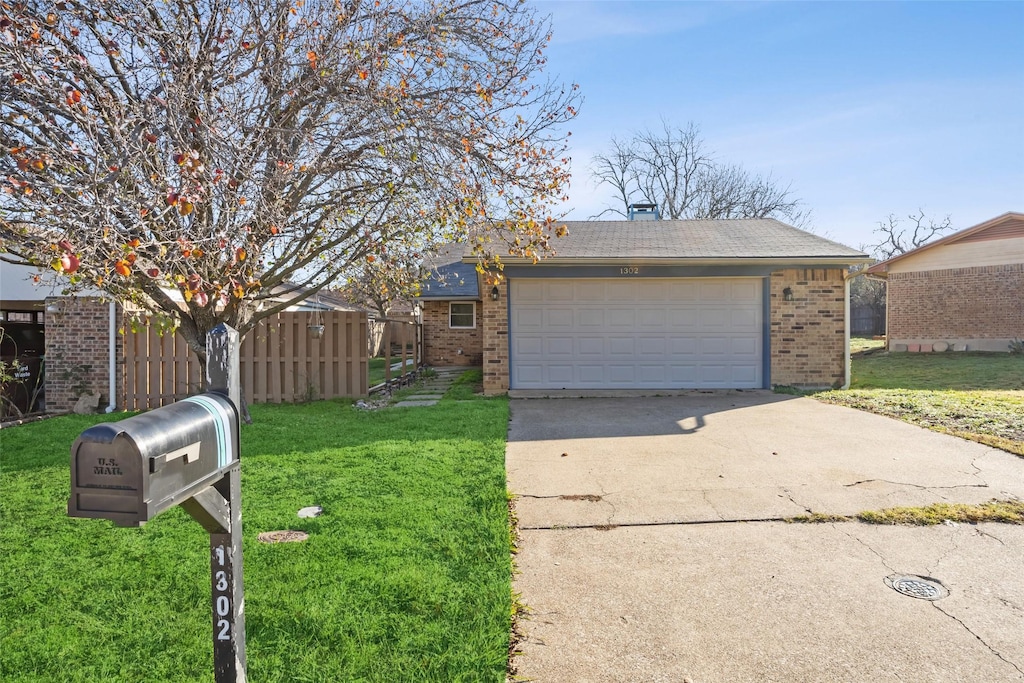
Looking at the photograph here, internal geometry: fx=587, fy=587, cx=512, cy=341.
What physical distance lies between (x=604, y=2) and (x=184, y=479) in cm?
729

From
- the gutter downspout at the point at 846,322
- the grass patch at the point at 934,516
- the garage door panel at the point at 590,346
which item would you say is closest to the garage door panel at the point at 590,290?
the garage door panel at the point at 590,346

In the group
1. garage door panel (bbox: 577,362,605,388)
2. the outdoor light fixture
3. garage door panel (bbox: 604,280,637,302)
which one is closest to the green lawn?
the outdoor light fixture

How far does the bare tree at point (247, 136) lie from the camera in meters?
4.32

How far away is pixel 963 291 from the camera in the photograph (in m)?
19.5

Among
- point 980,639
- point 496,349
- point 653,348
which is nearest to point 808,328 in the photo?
point 653,348

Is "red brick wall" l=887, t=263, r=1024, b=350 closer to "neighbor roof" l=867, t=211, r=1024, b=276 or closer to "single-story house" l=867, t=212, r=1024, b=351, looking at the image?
"single-story house" l=867, t=212, r=1024, b=351

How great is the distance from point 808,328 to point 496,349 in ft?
19.8

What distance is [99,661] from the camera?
2539mm

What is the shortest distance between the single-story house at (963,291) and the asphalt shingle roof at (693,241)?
996cm

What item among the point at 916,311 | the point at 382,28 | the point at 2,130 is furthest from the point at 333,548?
the point at 916,311

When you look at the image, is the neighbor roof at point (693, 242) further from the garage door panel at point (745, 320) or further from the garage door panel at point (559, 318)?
the garage door panel at point (745, 320)

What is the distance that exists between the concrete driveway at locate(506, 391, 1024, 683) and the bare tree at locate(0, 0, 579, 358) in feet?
8.85

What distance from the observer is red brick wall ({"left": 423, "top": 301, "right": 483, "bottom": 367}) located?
17984 millimetres

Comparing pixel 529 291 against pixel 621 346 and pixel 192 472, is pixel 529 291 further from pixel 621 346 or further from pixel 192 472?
pixel 192 472
